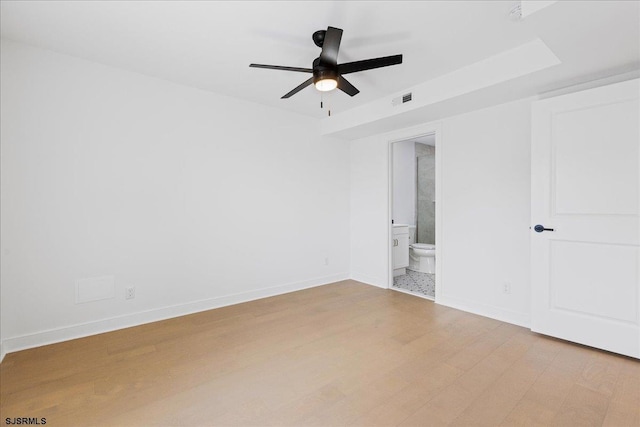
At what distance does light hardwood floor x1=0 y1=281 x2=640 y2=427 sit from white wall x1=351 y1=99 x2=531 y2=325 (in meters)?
0.38

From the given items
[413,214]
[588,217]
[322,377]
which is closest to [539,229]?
[588,217]

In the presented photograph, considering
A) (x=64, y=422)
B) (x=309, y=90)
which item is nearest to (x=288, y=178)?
(x=309, y=90)

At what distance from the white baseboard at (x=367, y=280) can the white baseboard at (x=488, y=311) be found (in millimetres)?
929

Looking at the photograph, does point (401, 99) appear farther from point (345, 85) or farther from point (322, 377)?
point (322, 377)

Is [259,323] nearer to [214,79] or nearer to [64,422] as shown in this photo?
[64,422]

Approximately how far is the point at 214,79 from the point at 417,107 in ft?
7.18

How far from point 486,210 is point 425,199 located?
290 centimetres

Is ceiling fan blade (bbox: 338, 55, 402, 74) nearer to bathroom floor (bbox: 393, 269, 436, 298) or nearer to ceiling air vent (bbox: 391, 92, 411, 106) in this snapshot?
ceiling air vent (bbox: 391, 92, 411, 106)

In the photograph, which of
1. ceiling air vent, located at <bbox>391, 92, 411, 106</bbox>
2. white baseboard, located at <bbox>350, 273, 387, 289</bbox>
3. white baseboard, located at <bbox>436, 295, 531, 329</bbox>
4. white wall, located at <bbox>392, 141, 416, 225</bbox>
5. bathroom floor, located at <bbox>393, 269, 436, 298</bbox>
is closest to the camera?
white baseboard, located at <bbox>436, 295, 531, 329</bbox>

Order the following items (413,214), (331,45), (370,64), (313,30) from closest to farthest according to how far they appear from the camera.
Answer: (331,45) → (370,64) → (313,30) → (413,214)

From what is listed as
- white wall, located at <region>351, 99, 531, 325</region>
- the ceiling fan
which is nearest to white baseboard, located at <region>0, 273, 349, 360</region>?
white wall, located at <region>351, 99, 531, 325</region>

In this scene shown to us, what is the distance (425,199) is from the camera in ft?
19.9

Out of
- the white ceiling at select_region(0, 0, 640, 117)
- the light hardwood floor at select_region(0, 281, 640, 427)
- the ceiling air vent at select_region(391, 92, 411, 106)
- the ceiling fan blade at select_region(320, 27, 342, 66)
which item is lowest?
the light hardwood floor at select_region(0, 281, 640, 427)

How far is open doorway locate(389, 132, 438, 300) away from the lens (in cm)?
475
